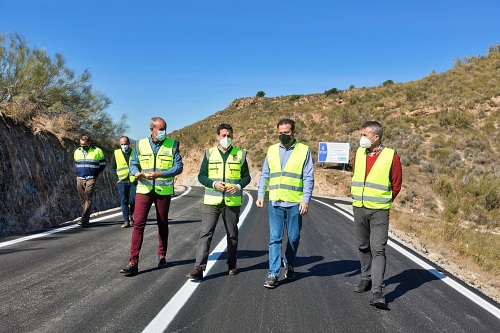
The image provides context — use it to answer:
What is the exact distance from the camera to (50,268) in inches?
195

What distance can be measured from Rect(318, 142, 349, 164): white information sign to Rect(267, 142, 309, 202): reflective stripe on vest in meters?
27.1

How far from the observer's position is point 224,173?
4934 millimetres

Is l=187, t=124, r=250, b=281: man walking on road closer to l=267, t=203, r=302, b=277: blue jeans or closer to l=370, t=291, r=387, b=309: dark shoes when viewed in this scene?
l=267, t=203, r=302, b=277: blue jeans

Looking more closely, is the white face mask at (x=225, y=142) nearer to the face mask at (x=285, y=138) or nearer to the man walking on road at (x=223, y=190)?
the man walking on road at (x=223, y=190)

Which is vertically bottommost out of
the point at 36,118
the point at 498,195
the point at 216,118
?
the point at 498,195

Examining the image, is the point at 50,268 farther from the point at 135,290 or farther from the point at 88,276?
the point at 135,290

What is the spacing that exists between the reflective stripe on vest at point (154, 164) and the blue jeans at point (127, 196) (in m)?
3.71

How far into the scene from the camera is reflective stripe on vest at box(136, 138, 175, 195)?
511 cm

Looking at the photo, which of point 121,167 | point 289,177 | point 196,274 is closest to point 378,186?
point 289,177

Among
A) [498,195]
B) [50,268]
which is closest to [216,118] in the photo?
[498,195]

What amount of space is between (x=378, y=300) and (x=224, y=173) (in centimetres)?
245

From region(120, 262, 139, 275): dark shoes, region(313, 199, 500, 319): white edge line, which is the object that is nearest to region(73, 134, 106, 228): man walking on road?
region(120, 262, 139, 275): dark shoes

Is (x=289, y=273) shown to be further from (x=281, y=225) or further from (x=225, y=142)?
(x=225, y=142)

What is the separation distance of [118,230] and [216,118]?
6652 cm
